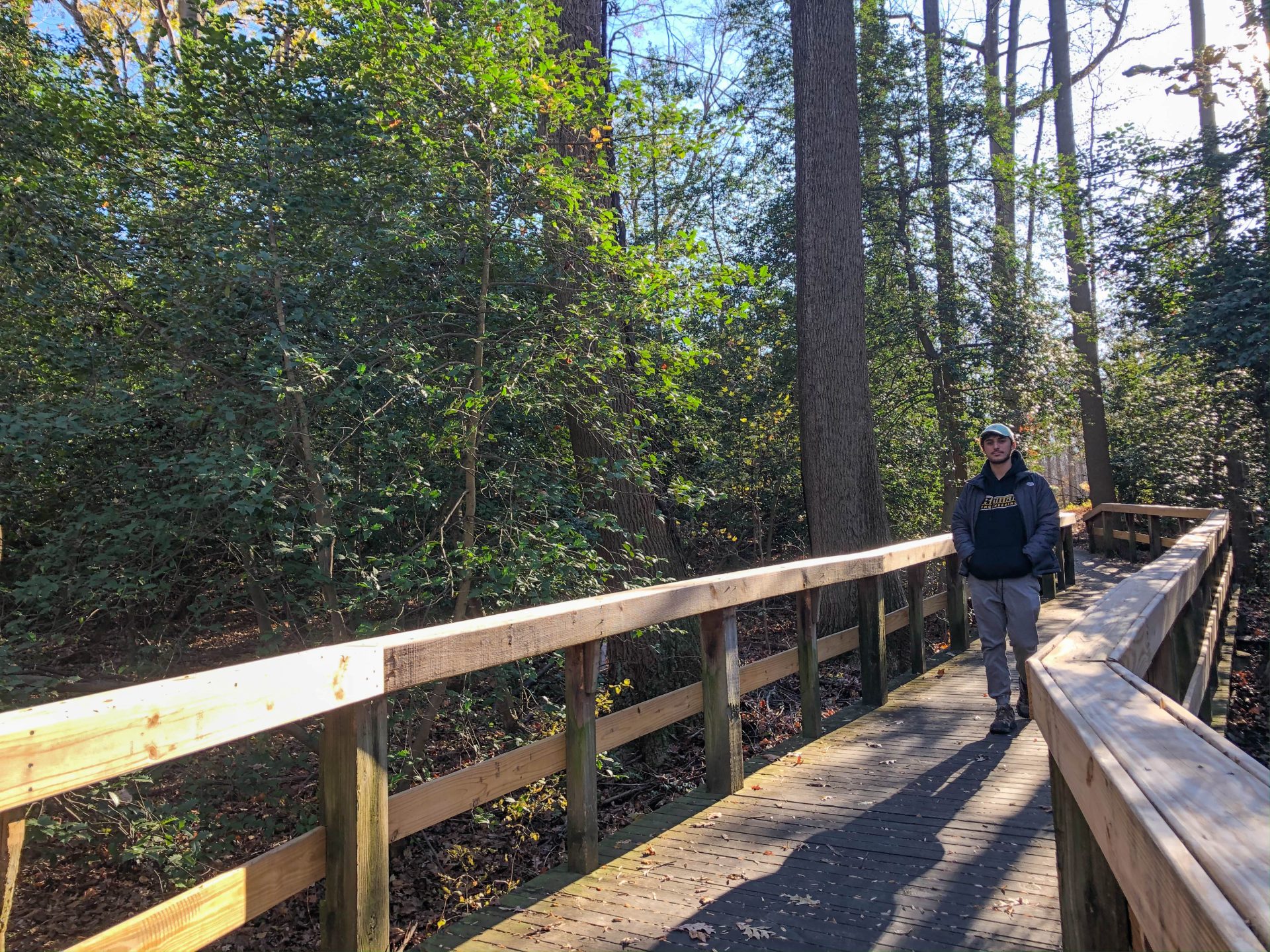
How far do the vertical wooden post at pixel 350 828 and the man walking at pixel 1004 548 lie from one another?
3869 millimetres

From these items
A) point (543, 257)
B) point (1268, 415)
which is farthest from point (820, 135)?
point (1268, 415)

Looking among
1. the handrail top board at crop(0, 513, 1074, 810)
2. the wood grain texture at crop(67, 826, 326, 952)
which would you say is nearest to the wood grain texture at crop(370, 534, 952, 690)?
the handrail top board at crop(0, 513, 1074, 810)

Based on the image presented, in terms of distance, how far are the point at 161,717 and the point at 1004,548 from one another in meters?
4.67

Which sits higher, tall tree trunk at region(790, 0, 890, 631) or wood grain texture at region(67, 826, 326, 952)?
tall tree trunk at region(790, 0, 890, 631)

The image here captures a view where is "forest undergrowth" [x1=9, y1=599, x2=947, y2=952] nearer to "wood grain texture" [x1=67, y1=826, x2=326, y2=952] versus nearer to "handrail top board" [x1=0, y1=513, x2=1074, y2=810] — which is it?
"handrail top board" [x1=0, y1=513, x2=1074, y2=810]

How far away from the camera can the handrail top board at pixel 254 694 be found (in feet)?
5.41

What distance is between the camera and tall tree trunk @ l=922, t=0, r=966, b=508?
12.3 m

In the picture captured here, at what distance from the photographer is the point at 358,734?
2.46 meters

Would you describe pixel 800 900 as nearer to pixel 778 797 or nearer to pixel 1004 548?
pixel 778 797

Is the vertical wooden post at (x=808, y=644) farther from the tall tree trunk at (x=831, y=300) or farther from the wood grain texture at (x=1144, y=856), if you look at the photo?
the tall tree trunk at (x=831, y=300)

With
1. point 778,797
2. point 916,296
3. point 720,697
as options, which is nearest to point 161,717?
point 720,697

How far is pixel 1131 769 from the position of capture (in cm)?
168

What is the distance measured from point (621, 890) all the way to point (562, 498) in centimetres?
310

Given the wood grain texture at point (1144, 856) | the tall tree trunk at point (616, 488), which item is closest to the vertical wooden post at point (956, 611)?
the tall tree trunk at point (616, 488)
